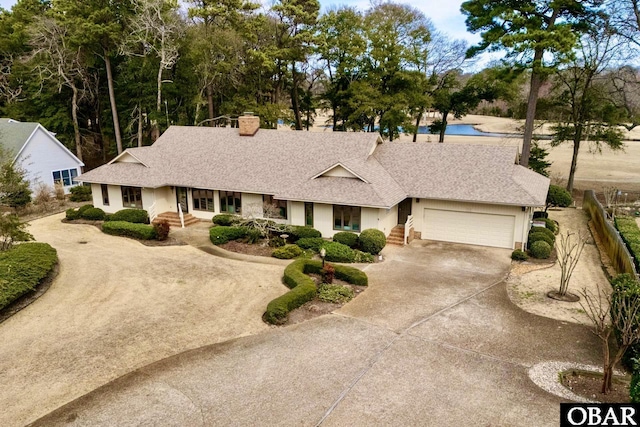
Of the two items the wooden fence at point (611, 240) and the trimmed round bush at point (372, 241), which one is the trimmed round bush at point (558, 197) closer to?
the wooden fence at point (611, 240)

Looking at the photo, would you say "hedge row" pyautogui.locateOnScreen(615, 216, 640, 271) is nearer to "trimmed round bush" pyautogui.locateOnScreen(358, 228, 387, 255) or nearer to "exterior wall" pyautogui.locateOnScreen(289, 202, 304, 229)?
"trimmed round bush" pyautogui.locateOnScreen(358, 228, 387, 255)

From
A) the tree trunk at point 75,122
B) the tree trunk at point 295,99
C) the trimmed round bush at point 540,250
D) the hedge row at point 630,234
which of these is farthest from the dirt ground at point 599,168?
the tree trunk at point 75,122

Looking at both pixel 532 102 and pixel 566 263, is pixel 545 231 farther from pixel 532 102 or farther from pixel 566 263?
pixel 532 102

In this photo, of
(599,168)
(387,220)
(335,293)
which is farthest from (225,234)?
(599,168)

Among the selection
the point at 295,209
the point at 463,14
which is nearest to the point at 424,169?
the point at 295,209

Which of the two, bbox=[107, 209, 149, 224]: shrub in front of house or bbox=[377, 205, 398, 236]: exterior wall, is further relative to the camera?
bbox=[107, 209, 149, 224]: shrub in front of house

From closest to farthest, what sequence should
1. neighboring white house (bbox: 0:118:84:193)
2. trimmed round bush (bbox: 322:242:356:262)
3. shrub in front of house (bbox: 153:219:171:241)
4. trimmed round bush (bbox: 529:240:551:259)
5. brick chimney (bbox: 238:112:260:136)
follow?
trimmed round bush (bbox: 322:242:356:262) < trimmed round bush (bbox: 529:240:551:259) < shrub in front of house (bbox: 153:219:171:241) < brick chimney (bbox: 238:112:260:136) < neighboring white house (bbox: 0:118:84:193)


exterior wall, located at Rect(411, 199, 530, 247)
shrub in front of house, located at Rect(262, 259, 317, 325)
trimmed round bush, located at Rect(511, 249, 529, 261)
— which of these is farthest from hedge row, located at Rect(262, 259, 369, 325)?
trimmed round bush, located at Rect(511, 249, 529, 261)
